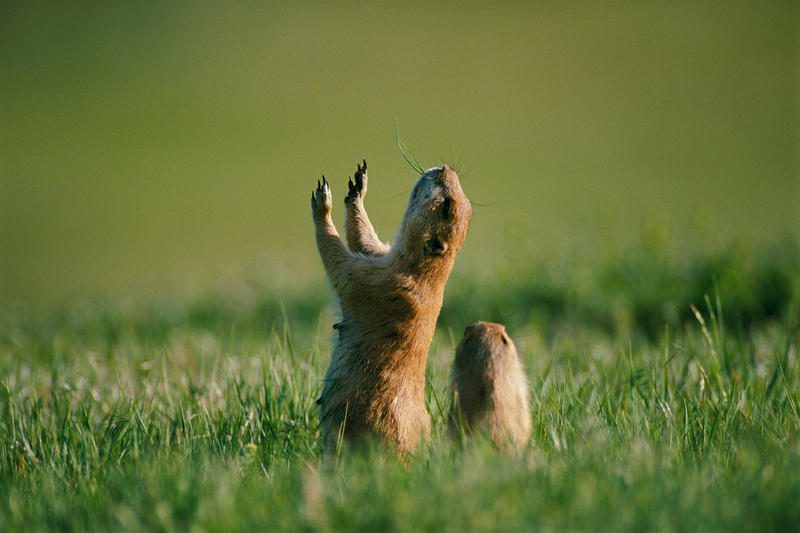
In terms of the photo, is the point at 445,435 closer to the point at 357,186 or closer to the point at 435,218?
the point at 435,218

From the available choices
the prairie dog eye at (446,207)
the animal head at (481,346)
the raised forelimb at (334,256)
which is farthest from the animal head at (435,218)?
the animal head at (481,346)

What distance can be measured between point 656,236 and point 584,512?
5302 millimetres

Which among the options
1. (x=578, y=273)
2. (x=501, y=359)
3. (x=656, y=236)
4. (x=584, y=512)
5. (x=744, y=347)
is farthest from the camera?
(x=656, y=236)

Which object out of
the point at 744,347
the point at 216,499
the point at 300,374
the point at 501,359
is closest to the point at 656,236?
the point at 744,347

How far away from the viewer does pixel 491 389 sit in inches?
130

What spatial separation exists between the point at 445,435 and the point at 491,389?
43cm

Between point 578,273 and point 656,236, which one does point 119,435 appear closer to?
point 578,273

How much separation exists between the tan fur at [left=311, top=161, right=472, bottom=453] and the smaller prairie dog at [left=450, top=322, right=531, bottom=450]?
0.96ft

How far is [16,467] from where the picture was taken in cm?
381

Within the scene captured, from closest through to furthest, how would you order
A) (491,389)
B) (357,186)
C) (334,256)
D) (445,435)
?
1. (491,389)
2. (445,435)
3. (334,256)
4. (357,186)

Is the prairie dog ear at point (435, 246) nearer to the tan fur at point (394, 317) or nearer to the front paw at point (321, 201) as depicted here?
the tan fur at point (394, 317)

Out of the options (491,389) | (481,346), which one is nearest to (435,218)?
(481,346)

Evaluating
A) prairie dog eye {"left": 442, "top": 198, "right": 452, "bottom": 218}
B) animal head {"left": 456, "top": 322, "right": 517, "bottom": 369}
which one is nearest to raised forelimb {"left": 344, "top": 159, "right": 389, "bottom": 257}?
prairie dog eye {"left": 442, "top": 198, "right": 452, "bottom": 218}

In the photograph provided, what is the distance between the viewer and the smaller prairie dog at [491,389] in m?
3.28
